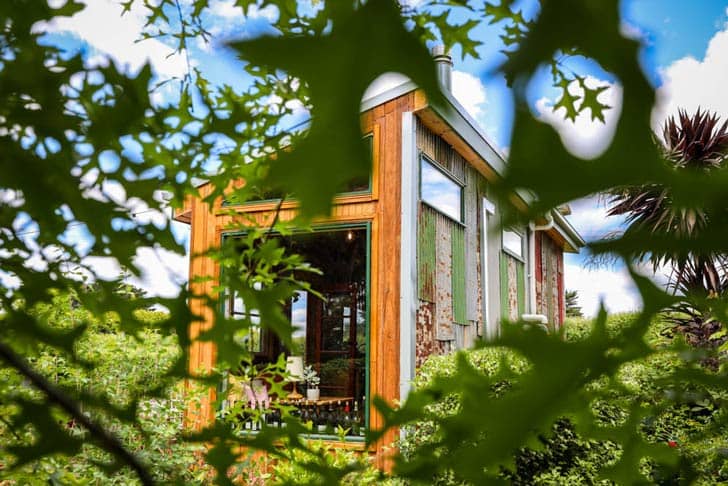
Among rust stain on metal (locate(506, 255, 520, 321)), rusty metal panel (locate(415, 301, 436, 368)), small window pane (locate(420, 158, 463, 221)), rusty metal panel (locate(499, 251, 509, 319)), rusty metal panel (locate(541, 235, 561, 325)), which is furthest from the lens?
rusty metal panel (locate(541, 235, 561, 325))

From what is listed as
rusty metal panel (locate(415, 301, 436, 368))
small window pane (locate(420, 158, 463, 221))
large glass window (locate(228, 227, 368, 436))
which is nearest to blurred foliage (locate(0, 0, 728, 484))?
rusty metal panel (locate(415, 301, 436, 368))

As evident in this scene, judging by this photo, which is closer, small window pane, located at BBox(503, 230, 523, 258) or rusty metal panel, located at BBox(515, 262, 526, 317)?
small window pane, located at BBox(503, 230, 523, 258)

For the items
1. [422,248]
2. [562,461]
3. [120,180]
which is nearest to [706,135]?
[422,248]

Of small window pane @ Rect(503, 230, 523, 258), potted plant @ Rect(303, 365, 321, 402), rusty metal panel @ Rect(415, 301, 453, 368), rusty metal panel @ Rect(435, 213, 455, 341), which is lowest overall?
potted plant @ Rect(303, 365, 321, 402)

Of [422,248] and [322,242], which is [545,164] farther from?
[322,242]

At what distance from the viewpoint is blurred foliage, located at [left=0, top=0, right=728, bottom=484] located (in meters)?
0.20

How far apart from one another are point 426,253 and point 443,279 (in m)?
0.66

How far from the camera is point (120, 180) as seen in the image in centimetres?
75

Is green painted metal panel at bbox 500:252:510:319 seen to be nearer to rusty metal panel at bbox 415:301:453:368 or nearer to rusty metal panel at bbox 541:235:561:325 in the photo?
rusty metal panel at bbox 415:301:453:368

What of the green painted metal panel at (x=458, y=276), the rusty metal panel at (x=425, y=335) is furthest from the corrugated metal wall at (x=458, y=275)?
the rusty metal panel at (x=425, y=335)

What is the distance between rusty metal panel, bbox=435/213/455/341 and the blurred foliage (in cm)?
572

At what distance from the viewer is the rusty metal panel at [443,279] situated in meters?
6.80

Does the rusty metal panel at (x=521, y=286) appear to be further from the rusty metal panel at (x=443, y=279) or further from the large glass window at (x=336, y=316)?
the rusty metal panel at (x=443, y=279)

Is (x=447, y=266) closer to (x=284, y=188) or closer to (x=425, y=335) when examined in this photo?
(x=425, y=335)
